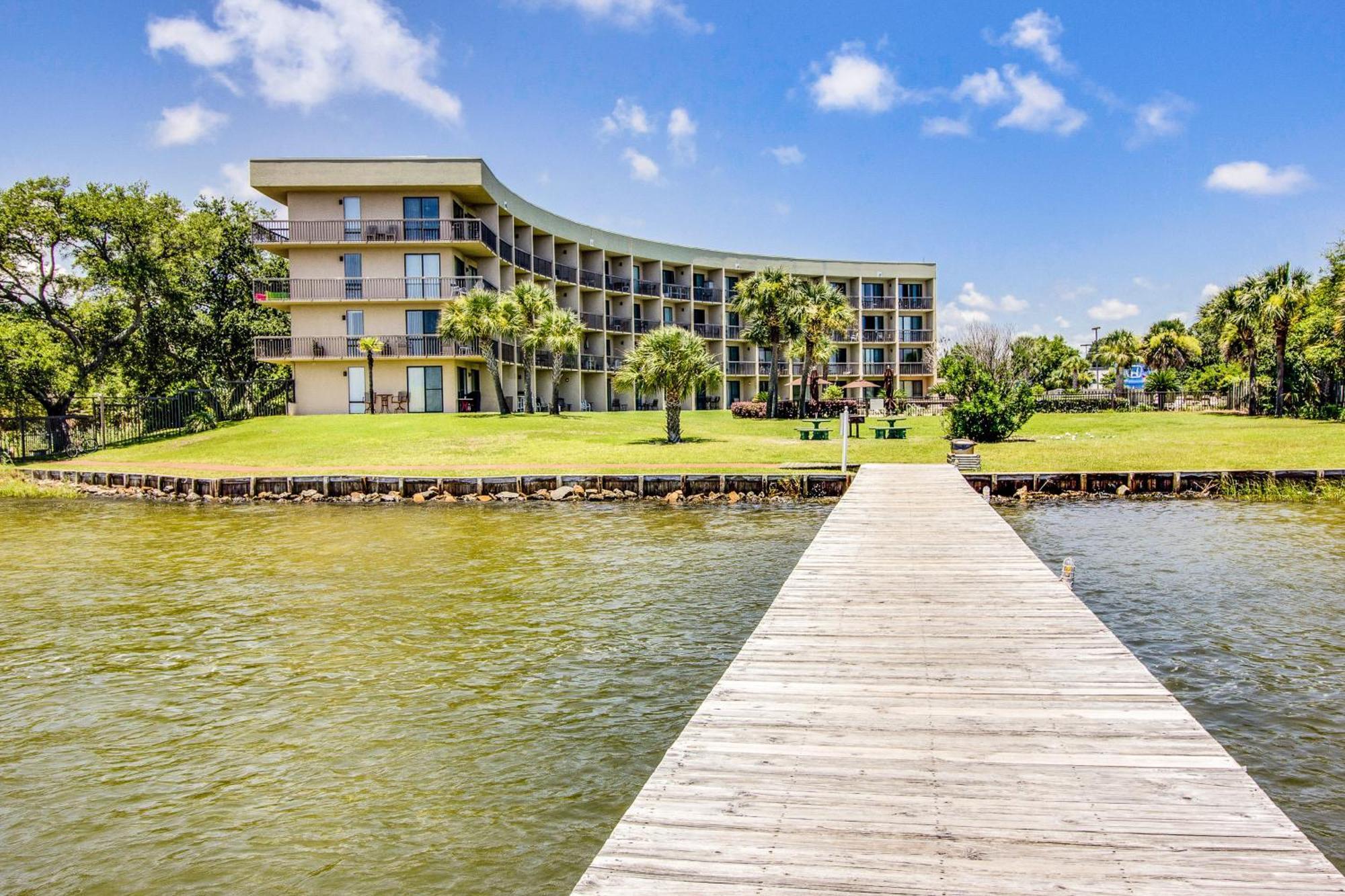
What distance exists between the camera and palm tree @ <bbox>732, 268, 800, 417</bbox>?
5275 centimetres

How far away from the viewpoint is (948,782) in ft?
15.7

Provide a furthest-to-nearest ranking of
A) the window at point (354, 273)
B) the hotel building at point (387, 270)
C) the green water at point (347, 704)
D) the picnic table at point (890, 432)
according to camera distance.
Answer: the window at point (354, 273)
the hotel building at point (387, 270)
the picnic table at point (890, 432)
the green water at point (347, 704)

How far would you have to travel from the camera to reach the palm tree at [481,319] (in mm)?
42250

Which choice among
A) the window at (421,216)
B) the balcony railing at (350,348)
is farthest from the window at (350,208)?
the balcony railing at (350,348)

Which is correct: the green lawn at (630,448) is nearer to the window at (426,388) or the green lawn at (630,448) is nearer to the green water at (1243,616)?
the window at (426,388)

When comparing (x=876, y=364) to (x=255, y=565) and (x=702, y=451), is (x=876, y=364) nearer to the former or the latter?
(x=702, y=451)

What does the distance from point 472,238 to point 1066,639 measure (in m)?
43.0

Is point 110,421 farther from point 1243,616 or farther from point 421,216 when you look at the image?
point 1243,616

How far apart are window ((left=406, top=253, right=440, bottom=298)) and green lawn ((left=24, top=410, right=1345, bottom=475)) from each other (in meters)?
7.03

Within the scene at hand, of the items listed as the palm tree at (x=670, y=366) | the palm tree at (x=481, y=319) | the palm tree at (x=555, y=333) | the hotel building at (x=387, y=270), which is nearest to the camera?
the palm tree at (x=670, y=366)

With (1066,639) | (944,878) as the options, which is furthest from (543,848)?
(1066,639)

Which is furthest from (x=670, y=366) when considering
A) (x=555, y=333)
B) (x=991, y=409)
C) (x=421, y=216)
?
(x=421, y=216)

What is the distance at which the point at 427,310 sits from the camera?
46.8 metres

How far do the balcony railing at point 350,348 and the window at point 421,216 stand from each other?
5254 mm
